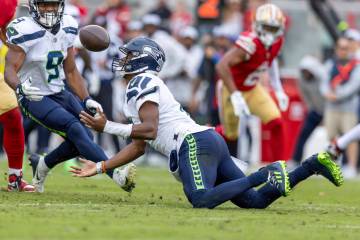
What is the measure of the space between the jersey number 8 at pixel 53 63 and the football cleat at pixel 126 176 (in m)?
1.07

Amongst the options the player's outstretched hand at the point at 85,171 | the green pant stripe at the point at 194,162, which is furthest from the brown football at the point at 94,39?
the green pant stripe at the point at 194,162

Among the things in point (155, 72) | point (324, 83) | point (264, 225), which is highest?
point (155, 72)

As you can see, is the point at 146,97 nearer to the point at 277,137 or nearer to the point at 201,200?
the point at 201,200

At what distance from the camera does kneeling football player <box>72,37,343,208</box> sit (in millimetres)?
7309

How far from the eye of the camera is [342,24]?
1521cm

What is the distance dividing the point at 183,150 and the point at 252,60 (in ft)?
13.0

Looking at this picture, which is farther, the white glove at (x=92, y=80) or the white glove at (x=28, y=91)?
the white glove at (x=92, y=80)

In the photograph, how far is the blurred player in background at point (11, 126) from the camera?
28.0ft

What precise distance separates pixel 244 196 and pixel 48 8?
2113mm

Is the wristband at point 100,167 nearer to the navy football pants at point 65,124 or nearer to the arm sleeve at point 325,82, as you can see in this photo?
the navy football pants at point 65,124

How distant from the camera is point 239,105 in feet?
35.7

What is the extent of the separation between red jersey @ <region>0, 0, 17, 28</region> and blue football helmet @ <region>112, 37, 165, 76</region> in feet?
4.40

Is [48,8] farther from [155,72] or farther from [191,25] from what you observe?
[191,25]

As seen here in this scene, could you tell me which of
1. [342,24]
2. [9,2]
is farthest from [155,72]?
[342,24]
